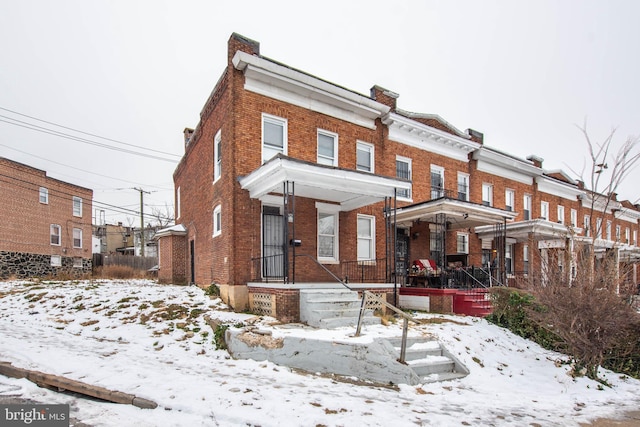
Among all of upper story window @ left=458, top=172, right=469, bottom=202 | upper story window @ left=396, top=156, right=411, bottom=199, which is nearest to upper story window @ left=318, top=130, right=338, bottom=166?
upper story window @ left=396, top=156, right=411, bottom=199

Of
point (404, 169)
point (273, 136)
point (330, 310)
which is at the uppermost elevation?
point (273, 136)

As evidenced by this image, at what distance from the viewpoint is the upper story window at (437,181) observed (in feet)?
56.6

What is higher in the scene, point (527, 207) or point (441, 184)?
point (441, 184)

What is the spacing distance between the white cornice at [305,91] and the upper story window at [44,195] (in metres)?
23.9

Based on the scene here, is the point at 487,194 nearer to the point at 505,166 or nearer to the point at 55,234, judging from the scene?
the point at 505,166

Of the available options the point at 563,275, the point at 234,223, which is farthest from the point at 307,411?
the point at 234,223

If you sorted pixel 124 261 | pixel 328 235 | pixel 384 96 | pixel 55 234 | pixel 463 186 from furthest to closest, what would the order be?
1. pixel 124 261
2. pixel 55 234
3. pixel 463 186
4. pixel 384 96
5. pixel 328 235

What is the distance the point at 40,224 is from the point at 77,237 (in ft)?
12.0

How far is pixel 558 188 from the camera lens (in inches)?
945

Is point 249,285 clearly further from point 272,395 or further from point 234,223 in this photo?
point 272,395

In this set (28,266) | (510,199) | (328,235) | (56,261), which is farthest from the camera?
(56,261)

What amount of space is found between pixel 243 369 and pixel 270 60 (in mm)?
9240

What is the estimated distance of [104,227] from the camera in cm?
5244

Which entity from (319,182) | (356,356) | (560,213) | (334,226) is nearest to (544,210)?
(560,213)
